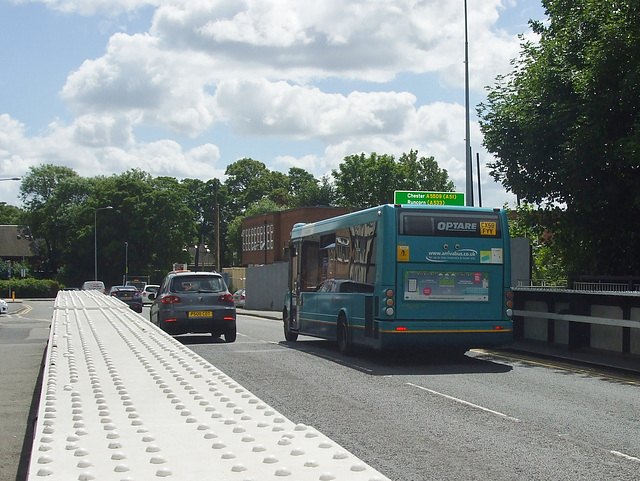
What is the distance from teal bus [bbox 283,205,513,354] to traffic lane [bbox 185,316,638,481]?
23.2 inches

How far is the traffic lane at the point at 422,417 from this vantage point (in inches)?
280

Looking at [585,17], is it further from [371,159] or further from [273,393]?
[371,159]

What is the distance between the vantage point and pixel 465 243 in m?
15.7

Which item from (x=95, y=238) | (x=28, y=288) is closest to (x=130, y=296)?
(x=28, y=288)

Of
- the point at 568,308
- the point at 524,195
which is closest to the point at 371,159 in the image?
the point at 524,195

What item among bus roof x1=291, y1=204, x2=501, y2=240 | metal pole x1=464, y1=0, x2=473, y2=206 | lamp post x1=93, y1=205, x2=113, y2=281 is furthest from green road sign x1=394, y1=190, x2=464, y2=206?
lamp post x1=93, y1=205, x2=113, y2=281

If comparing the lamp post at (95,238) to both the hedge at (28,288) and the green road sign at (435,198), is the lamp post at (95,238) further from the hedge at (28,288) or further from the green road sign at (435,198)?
the green road sign at (435,198)

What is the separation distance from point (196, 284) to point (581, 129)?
9673 mm

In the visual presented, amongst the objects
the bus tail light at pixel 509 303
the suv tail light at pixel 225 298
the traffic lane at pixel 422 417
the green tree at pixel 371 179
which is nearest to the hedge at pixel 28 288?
the green tree at pixel 371 179

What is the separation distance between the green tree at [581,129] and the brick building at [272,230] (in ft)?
161

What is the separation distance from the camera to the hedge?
278ft

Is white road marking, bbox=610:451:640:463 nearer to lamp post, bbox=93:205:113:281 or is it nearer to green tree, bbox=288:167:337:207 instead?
lamp post, bbox=93:205:113:281

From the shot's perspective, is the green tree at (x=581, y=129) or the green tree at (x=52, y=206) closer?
the green tree at (x=581, y=129)

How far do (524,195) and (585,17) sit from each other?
4.93 meters
